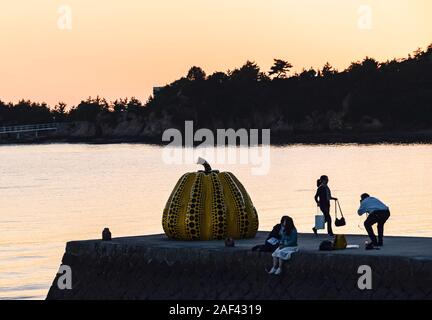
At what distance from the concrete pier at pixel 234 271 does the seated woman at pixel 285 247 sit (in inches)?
6.0

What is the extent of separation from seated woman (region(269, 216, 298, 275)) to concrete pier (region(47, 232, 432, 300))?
0.15 meters

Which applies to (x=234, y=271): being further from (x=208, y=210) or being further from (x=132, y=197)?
(x=132, y=197)

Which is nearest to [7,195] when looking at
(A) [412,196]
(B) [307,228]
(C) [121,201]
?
(C) [121,201]

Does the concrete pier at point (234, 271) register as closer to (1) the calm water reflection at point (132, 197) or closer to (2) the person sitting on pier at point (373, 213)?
(2) the person sitting on pier at point (373, 213)

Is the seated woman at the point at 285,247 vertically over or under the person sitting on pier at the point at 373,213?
under

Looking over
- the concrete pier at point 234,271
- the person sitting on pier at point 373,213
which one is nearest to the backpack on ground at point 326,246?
the concrete pier at point 234,271

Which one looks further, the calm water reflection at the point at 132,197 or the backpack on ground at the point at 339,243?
the calm water reflection at the point at 132,197

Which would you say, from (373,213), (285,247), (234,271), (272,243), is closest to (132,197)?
(234,271)

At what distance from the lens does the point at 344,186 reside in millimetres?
105812

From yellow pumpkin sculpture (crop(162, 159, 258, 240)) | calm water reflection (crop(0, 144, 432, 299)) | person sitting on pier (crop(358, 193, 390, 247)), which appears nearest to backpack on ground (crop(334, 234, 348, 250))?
person sitting on pier (crop(358, 193, 390, 247))

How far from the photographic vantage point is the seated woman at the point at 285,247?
113 feet

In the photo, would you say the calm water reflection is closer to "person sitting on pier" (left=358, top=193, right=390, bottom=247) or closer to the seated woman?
the seated woman
